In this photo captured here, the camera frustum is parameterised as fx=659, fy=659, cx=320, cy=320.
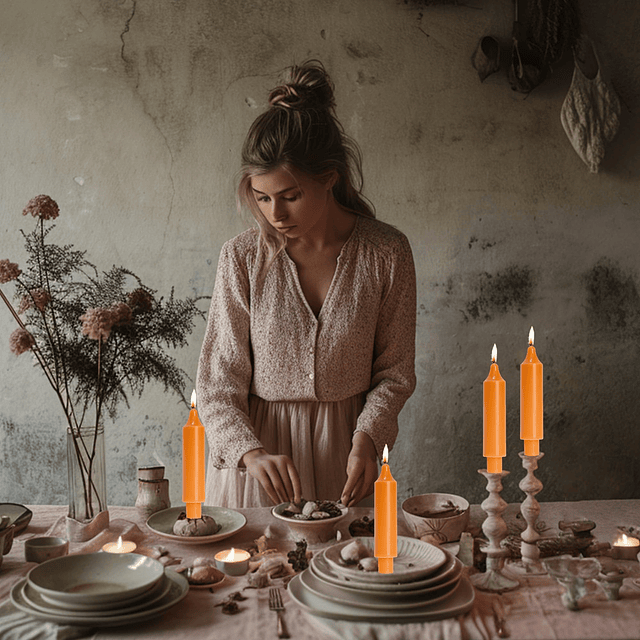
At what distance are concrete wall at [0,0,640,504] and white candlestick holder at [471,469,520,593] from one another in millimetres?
1543

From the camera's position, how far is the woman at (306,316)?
1.65m

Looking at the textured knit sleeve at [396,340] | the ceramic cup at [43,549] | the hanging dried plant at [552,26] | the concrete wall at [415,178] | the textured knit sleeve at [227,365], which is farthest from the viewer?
the concrete wall at [415,178]

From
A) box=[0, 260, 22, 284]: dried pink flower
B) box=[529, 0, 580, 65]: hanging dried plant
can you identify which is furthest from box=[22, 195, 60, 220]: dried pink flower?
box=[529, 0, 580, 65]: hanging dried plant

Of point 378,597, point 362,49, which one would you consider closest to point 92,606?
point 378,597

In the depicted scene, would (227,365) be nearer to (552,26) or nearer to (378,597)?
(378,597)

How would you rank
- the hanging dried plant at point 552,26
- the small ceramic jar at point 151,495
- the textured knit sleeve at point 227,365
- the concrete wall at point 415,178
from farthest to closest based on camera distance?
1. the concrete wall at point 415,178
2. the hanging dried plant at point 552,26
3. the textured knit sleeve at point 227,365
4. the small ceramic jar at point 151,495

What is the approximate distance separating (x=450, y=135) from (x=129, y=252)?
1363 mm

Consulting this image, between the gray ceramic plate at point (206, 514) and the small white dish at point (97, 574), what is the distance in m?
0.19

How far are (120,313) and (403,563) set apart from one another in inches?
26.8

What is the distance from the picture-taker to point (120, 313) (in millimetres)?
1249

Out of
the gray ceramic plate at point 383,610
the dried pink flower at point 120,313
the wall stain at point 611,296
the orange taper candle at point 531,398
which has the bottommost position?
the gray ceramic plate at point 383,610

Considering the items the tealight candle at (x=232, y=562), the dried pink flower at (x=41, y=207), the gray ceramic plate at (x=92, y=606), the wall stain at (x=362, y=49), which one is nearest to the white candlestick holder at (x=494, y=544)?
the tealight candle at (x=232, y=562)

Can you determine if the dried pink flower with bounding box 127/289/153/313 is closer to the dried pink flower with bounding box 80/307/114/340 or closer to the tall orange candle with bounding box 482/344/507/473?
the dried pink flower with bounding box 80/307/114/340

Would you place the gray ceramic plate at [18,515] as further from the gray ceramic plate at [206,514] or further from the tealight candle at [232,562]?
the tealight candle at [232,562]
